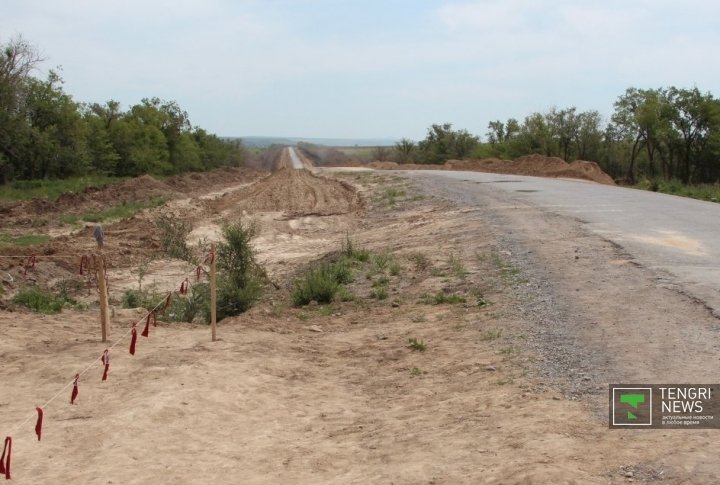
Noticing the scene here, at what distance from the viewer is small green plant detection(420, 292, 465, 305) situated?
11.5 meters

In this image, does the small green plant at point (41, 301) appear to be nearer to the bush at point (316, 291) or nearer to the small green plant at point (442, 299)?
the bush at point (316, 291)

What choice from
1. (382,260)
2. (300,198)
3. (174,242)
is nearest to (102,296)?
(382,260)

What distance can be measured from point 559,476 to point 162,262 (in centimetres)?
1462

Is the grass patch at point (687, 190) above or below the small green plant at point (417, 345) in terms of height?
above

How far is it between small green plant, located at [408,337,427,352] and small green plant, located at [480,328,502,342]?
2.52 feet

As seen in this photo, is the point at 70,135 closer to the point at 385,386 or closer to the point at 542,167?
the point at 542,167

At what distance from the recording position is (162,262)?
18.0 metres

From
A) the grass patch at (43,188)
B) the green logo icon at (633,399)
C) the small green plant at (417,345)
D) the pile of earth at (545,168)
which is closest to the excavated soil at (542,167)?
the pile of earth at (545,168)

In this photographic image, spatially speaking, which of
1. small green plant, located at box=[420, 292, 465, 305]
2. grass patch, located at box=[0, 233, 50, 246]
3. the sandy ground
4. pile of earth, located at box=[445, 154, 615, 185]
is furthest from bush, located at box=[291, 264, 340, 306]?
pile of earth, located at box=[445, 154, 615, 185]

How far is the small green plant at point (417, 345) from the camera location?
941 centimetres

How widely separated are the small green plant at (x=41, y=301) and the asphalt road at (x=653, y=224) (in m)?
10.3

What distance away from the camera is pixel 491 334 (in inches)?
367

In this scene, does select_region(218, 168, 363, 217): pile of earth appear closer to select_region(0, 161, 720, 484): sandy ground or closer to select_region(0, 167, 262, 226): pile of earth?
select_region(0, 167, 262, 226): pile of earth

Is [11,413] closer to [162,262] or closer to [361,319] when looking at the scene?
[361,319]
